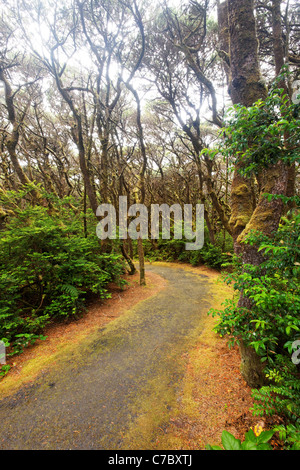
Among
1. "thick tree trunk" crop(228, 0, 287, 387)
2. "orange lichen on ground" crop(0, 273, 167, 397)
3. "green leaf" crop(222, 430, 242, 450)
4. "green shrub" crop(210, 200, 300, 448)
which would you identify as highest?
"thick tree trunk" crop(228, 0, 287, 387)

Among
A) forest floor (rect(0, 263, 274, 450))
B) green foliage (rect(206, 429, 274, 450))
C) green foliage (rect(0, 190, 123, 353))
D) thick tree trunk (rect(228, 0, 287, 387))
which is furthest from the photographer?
green foliage (rect(0, 190, 123, 353))

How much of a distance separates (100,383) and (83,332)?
174 centimetres

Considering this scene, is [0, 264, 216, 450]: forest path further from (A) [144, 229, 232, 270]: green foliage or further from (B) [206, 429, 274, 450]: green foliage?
(A) [144, 229, 232, 270]: green foliage

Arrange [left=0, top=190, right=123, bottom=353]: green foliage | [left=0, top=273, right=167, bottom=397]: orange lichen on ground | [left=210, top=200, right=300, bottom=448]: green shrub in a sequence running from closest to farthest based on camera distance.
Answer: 1. [left=210, top=200, right=300, bottom=448]: green shrub
2. [left=0, top=273, right=167, bottom=397]: orange lichen on ground
3. [left=0, top=190, right=123, bottom=353]: green foliage

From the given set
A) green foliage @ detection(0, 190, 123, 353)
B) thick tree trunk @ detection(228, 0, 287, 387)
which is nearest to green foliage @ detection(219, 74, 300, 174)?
thick tree trunk @ detection(228, 0, 287, 387)

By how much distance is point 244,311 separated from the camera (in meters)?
2.38

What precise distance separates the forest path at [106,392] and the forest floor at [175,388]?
2 centimetres

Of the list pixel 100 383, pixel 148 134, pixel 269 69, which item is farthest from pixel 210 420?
pixel 148 134

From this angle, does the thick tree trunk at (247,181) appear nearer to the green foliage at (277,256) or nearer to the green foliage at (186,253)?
the green foliage at (277,256)

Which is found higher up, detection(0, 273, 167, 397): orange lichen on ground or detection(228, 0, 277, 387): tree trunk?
detection(228, 0, 277, 387): tree trunk

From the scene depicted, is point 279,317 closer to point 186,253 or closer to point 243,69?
point 243,69

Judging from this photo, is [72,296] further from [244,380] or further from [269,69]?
[269,69]

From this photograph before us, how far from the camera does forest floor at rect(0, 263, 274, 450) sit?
2197mm

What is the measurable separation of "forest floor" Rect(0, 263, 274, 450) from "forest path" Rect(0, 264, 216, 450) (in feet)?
0.06
